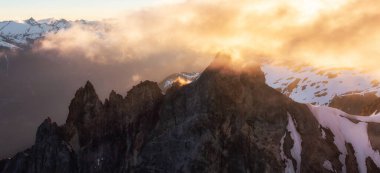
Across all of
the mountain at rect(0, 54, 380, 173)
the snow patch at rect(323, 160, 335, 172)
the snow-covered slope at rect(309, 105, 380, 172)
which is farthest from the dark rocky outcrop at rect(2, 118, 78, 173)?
the snow-covered slope at rect(309, 105, 380, 172)

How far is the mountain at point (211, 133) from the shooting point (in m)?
90.6

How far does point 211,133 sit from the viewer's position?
9094 cm

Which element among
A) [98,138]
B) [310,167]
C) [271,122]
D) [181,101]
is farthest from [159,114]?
[310,167]

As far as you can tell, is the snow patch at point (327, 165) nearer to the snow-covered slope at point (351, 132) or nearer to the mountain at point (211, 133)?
the mountain at point (211, 133)

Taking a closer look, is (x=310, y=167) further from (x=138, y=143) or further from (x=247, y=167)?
(x=138, y=143)

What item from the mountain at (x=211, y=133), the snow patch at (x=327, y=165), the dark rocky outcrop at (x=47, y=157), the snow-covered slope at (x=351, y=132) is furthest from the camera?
the dark rocky outcrop at (x=47, y=157)

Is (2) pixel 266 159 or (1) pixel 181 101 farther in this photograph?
(1) pixel 181 101

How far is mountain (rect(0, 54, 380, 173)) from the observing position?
9056 cm

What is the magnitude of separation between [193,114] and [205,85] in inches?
230

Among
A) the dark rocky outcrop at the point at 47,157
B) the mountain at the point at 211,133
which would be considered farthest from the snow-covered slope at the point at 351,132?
the dark rocky outcrop at the point at 47,157

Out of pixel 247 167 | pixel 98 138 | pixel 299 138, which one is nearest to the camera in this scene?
pixel 247 167

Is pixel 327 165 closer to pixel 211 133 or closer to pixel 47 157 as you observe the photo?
pixel 211 133

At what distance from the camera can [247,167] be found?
89500 millimetres

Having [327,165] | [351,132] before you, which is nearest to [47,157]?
[327,165]
